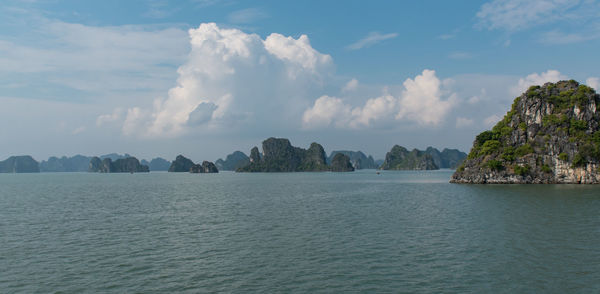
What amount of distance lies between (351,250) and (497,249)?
13630 millimetres

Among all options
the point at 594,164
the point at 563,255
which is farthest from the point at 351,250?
the point at 594,164

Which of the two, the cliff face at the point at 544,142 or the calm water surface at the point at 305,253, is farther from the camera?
the cliff face at the point at 544,142

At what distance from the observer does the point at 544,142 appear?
141000 millimetres

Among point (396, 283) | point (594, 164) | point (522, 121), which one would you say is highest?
point (522, 121)

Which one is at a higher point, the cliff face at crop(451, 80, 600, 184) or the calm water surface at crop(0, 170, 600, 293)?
the cliff face at crop(451, 80, 600, 184)

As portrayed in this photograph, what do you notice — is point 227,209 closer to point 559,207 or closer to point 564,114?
point 559,207

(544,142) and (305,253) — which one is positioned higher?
(544,142)

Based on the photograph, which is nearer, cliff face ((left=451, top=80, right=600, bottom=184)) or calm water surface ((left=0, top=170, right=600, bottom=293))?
calm water surface ((left=0, top=170, right=600, bottom=293))

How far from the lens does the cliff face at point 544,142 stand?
131 meters

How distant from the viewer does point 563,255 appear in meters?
32.3

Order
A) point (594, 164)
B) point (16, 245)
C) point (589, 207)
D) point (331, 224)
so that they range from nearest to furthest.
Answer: point (16, 245) < point (331, 224) < point (589, 207) < point (594, 164)

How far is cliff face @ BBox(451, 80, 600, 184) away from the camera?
131250 millimetres

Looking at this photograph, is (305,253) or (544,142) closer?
(305,253)

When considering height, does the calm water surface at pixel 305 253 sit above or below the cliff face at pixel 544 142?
below
